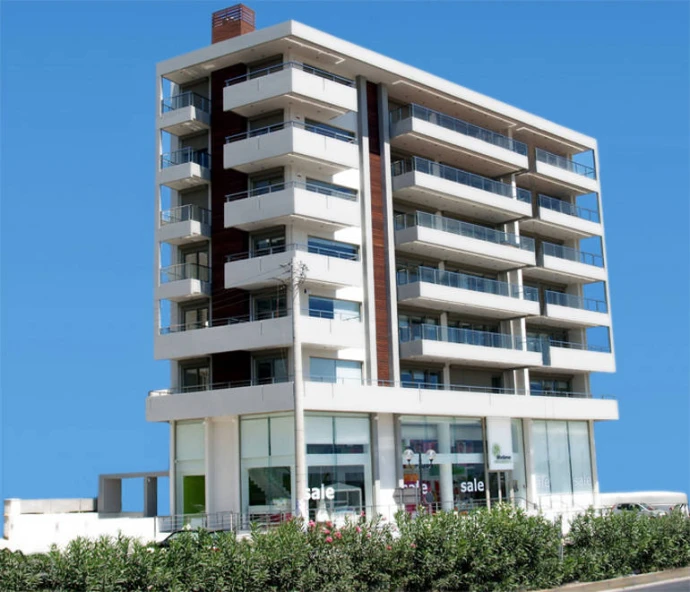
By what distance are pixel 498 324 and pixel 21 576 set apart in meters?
46.6

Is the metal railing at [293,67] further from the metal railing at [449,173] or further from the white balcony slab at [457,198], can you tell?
the white balcony slab at [457,198]

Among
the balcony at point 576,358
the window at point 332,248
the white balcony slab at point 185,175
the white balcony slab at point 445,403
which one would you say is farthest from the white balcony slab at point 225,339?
the balcony at point 576,358

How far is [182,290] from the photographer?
5144 centimetres

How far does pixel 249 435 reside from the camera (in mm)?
48625

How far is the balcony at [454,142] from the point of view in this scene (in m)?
55.8

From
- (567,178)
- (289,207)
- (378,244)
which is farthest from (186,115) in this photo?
(567,178)

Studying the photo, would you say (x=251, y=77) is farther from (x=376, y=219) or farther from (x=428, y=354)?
(x=428, y=354)

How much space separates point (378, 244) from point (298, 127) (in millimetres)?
7839

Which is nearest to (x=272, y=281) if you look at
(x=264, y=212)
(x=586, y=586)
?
(x=264, y=212)

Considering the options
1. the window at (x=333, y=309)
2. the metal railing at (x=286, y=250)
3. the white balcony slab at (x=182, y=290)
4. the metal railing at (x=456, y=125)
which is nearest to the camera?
the metal railing at (x=286, y=250)

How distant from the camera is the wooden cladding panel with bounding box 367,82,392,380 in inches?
2069

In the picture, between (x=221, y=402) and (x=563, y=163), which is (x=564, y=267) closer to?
(x=563, y=163)

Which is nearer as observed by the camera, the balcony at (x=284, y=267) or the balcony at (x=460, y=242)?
the balcony at (x=284, y=267)

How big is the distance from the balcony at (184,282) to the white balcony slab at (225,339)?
6.91ft
